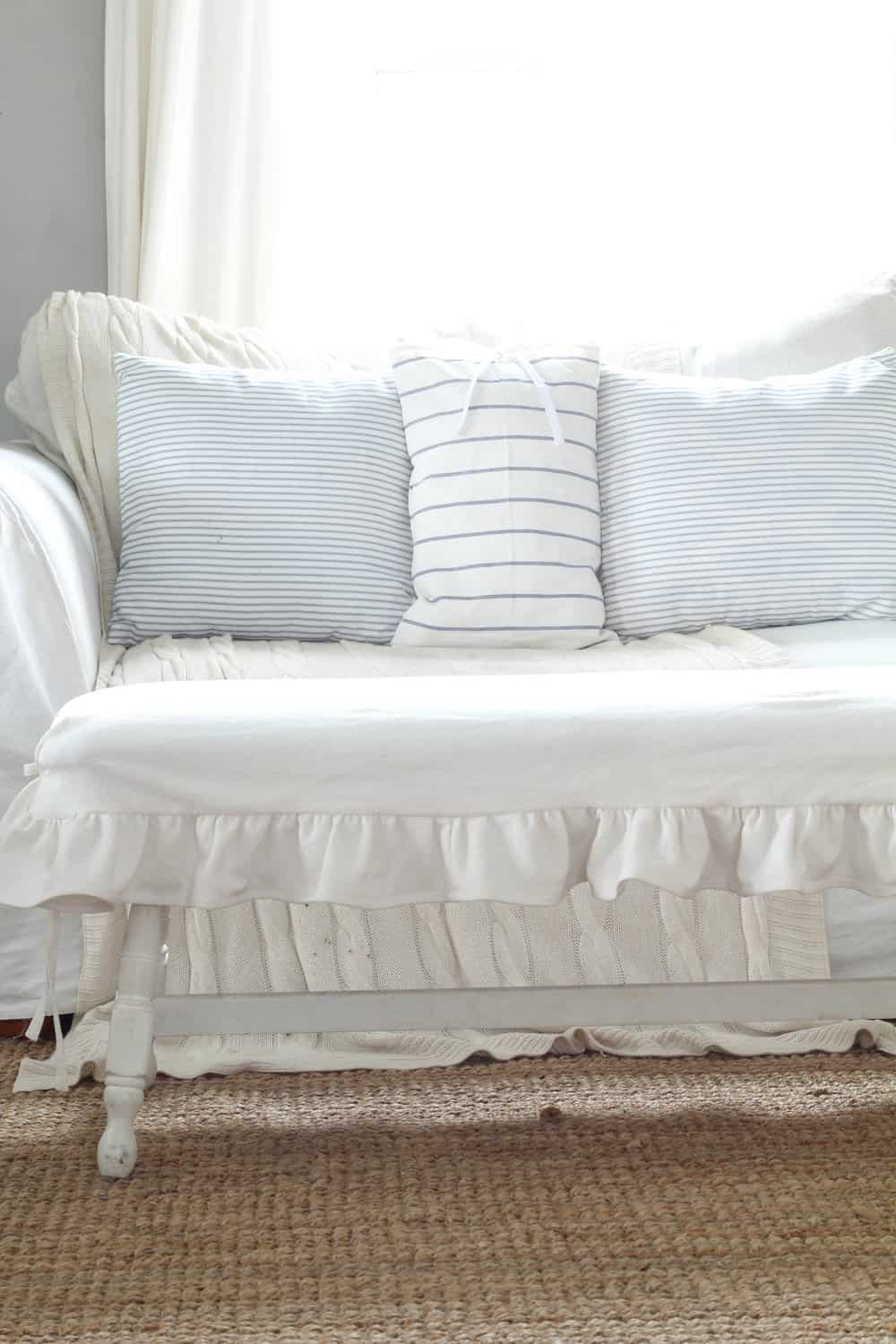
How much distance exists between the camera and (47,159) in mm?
2268

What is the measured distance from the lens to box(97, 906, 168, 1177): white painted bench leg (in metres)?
0.96

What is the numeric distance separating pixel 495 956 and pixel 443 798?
17.1 inches

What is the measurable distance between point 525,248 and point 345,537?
97cm

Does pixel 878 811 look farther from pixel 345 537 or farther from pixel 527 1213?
pixel 345 537

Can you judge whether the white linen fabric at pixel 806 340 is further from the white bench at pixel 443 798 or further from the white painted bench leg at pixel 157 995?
the white painted bench leg at pixel 157 995

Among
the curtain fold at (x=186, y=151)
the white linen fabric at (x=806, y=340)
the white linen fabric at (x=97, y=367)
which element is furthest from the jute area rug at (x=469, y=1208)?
the curtain fold at (x=186, y=151)

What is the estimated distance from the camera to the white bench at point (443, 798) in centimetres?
91

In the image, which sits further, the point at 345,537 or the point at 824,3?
the point at 824,3

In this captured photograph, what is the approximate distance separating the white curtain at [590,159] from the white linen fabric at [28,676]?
3.55ft

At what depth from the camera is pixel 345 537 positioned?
1656mm

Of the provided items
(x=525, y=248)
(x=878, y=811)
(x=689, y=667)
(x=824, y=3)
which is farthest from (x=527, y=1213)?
(x=824, y=3)

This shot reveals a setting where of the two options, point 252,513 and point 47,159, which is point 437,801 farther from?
point 47,159

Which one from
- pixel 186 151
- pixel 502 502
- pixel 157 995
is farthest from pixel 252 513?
pixel 186 151

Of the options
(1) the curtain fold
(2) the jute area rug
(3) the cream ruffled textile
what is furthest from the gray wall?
(2) the jute area rug
